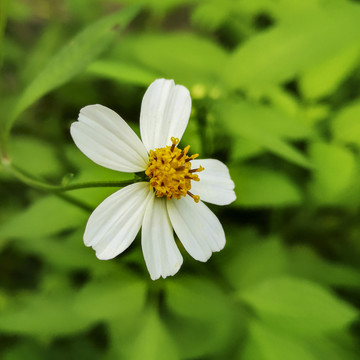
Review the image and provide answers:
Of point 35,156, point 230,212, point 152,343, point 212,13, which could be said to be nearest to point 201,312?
point 152,343

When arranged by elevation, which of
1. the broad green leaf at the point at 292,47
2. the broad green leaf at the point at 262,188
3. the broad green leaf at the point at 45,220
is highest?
the broad green leaf at the point at 292,47

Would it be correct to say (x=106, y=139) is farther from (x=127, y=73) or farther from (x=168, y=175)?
(x=127, y=73)

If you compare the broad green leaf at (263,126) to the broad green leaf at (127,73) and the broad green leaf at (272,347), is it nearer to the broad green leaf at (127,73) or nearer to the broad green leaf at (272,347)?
the broad green leaf at (127,73)

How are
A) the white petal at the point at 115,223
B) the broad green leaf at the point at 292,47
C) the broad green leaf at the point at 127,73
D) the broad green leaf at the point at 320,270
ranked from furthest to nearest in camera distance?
the broad green leaf at the point at 320,270 < the broad green leaf at the point at 292,47 < the broad green leaf at the point at 127,73 < the white petal at the point at 115,223

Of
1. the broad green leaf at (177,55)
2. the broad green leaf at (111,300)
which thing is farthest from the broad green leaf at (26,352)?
the broad green leaf at (177,55)

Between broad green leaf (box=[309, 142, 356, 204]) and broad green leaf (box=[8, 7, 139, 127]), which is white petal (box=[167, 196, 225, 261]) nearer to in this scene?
broad green leaf (box=[8, 7, 139, 127])

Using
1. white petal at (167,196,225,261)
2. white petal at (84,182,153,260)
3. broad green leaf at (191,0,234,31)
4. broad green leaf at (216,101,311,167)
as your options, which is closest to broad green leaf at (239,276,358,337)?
broad green leaf at (216,101,311,167)
